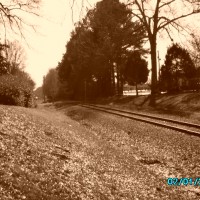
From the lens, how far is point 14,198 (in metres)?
5.00

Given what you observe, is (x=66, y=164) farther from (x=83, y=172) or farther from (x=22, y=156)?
(x=22, y=156)

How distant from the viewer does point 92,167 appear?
8047mm

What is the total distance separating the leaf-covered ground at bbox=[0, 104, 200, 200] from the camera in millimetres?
5820

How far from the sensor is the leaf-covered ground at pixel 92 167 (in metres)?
5.82

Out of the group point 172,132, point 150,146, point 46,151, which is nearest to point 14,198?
point 46,151

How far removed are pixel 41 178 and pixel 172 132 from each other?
26.3ft

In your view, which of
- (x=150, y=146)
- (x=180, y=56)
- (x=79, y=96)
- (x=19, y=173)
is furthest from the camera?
(x=79, y=96)
